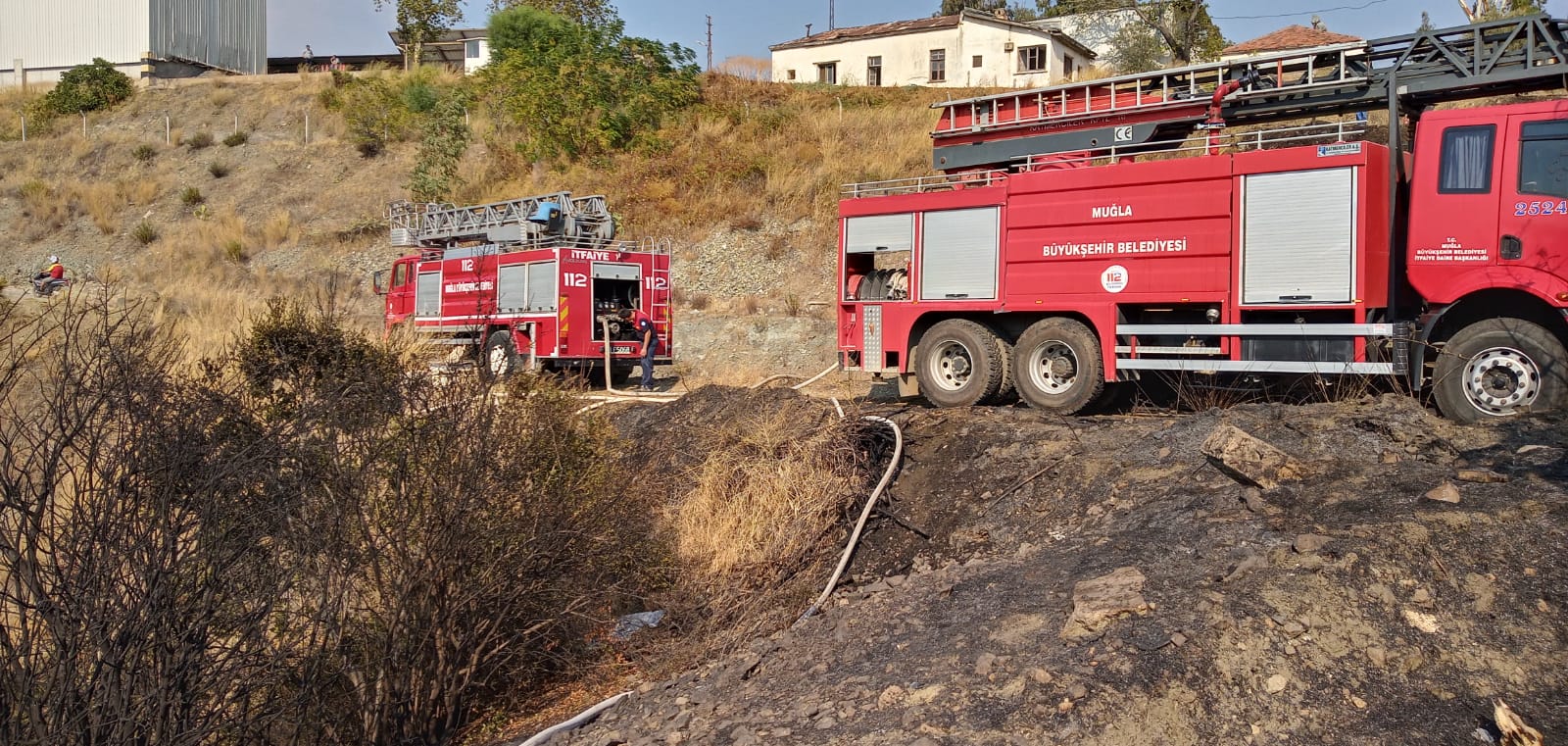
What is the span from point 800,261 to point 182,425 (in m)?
19.9

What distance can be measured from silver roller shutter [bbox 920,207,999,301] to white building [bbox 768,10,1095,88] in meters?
31.3

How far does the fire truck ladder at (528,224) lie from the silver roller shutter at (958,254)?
865 centimetres

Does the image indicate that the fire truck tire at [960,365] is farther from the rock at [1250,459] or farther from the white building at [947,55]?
the white building at [947,55]

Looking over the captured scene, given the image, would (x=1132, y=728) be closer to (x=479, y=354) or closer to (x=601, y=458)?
(x=479, y=354)

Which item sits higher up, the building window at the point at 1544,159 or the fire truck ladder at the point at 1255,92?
the fire truck ladder at the point at 1255,92

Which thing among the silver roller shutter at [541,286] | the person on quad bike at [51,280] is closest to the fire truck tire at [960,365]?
the silver roller shutter at [541,286]

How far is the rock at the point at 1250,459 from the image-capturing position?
307 inches

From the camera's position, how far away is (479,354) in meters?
7.22

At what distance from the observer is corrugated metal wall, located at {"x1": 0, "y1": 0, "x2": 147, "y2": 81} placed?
1943 inches

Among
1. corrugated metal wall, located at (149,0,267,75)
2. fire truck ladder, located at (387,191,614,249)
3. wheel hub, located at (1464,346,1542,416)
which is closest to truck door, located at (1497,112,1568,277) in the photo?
wheel hub, located at (1464,346,1542,416)

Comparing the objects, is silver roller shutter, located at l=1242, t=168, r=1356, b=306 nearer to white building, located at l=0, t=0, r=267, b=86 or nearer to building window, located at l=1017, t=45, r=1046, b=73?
building window, located at l=1017, t=45, r=1046, b=73

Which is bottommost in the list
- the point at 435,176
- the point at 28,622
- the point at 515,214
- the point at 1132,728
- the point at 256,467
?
the point at 1132,728

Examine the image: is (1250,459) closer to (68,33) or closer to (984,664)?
(984,664)

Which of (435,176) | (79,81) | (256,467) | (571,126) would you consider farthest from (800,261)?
(79,81)
